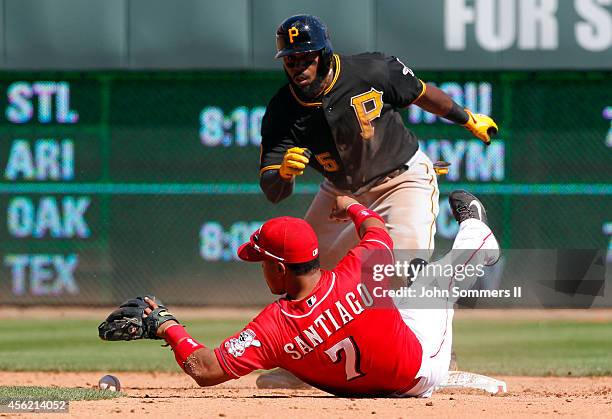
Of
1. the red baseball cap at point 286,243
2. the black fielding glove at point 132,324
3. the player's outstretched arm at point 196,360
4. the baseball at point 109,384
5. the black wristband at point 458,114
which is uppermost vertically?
the black wristband at point 458,114

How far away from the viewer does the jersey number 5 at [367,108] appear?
20.6ft

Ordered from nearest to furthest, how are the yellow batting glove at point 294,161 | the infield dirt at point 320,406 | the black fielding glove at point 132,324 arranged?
the infield dirt at point 320,406 → the black fielding glove at point 132,324 → the yellow batting glove at point 294,161

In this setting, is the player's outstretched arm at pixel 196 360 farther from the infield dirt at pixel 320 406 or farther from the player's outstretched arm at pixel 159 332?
the infield dirt at pixel 320 406

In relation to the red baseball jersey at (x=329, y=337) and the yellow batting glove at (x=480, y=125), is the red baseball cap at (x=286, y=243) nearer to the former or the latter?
the red baseball jersey at (x=329, y=337)

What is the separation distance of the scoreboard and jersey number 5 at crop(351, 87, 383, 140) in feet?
17.2

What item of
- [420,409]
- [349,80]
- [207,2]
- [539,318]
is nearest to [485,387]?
[420,409]

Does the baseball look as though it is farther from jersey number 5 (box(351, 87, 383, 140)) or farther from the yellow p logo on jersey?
the yellow p logo on jersey

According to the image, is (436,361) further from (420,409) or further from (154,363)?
(154,363)

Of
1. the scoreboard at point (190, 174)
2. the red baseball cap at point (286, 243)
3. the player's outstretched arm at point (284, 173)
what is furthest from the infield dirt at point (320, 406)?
→ the scoreboard at point (190, 174)

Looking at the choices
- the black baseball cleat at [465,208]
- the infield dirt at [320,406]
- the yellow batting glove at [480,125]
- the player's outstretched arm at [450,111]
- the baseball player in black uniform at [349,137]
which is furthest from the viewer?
the yellow batting glove at [480,125]

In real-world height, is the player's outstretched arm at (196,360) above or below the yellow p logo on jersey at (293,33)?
below

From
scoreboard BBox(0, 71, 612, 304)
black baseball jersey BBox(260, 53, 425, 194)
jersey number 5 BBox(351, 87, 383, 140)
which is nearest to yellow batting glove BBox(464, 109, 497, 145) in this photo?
black baseball jersey BBox(260, 53, 425, 194)

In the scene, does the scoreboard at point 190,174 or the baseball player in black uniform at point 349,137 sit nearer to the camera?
the baseball player in black uniform at point 349,137

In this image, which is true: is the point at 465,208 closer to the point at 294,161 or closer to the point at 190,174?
the point at 294,161
